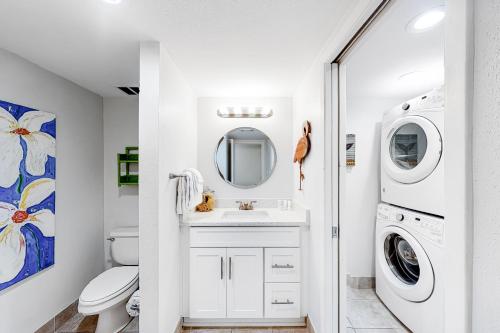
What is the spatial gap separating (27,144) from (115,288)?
133 centimetres

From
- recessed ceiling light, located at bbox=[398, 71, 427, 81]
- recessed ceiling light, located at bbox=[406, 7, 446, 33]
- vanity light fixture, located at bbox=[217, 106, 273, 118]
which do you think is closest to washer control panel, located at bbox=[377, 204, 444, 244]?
recessed ceiling light, located at bbox=[398, 71, 427, 81]

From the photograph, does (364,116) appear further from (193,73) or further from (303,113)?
(193,73)

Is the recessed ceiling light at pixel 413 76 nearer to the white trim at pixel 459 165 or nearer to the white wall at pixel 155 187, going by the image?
the white trim at pixel 459 165

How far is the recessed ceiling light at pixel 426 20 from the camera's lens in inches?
49.6

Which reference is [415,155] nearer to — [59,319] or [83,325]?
[83,325]

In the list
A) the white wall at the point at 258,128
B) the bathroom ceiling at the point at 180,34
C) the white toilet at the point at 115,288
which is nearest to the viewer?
the bathroom ceiling at the point at 180,34

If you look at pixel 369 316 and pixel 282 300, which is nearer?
pixel 282 300

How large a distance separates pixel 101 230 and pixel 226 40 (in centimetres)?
248

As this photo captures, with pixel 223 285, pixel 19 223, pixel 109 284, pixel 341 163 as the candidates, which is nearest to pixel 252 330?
pixel 223 285

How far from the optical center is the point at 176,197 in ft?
6.39

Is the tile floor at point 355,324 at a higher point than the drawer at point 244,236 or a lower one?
lower

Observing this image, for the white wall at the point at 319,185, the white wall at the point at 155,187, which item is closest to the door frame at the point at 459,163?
the white wall at the point at 319,185

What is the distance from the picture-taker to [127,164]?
2.71 metres

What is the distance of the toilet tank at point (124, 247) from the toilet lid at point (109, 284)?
5.5 inches
